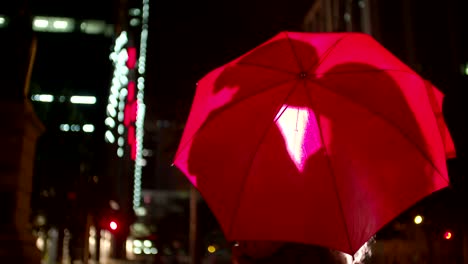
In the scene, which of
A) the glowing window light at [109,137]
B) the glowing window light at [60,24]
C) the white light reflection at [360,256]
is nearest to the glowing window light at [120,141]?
the glowing window light at [109,137]

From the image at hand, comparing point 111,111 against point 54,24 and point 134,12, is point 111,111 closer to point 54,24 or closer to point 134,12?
point 54,24

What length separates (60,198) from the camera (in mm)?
24266

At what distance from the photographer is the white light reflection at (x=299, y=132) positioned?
360 centimetres

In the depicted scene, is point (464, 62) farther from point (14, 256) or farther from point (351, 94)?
point (351, 94)

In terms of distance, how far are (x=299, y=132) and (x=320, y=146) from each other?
0.16 meters

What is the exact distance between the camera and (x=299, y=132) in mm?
3623

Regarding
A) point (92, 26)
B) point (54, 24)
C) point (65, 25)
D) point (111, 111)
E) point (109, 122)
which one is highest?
point (65, 25)

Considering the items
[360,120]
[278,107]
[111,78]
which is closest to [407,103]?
[360,120]

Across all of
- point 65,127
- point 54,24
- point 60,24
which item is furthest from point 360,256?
point 60,24

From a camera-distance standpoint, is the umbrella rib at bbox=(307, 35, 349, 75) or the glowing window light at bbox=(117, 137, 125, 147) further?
the glowing window light at bbox=(117, 137, 125, 147)

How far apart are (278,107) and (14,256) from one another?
268 inches

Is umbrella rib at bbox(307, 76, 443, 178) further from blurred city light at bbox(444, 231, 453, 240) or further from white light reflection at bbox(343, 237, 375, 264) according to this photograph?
blurred city light at bbox(444, 231, 453, 240)

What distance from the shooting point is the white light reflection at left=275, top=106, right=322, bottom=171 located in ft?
11.8

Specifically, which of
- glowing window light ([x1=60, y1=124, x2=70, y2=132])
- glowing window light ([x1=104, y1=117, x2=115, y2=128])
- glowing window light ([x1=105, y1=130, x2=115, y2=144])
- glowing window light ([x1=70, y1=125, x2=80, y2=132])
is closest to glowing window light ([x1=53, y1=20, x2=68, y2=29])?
glowing window light ([x1=104, y1=117, x2=115, y2=128])
